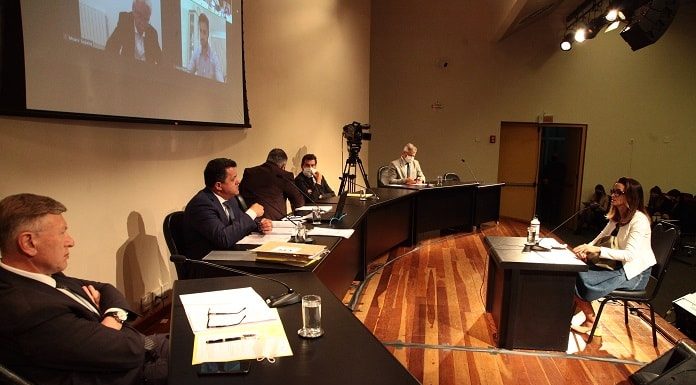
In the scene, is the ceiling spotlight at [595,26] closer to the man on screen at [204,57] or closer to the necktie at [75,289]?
the man on screen at [204,57]

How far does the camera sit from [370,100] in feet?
27.3

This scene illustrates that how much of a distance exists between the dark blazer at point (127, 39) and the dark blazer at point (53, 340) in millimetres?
1620

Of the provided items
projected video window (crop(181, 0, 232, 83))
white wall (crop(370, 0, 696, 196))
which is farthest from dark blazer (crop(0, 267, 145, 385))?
white wall (crop(370, 0, 696, 196))

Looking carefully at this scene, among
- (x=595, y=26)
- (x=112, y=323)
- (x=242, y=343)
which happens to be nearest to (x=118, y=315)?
(x=112, y=323)

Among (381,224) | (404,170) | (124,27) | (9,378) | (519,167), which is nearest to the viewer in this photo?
(9,378)

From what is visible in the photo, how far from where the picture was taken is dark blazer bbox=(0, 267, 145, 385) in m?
→ 1.08

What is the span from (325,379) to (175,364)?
1.36 ft

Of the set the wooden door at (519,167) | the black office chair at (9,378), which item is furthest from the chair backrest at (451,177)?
the black office chair at (9,378)

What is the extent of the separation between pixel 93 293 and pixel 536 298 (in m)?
2.36

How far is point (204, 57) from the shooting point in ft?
10.7

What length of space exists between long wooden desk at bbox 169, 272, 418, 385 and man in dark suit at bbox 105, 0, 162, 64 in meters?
1.65

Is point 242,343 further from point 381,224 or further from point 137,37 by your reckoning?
point 381,224

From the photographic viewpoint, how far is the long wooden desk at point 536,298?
2.53 metres

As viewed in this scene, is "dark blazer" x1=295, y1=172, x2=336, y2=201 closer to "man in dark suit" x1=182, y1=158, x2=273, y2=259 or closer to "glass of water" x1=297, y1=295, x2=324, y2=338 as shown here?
"man in dark suit" x1=182, y1=158, x2=273, y2=259
